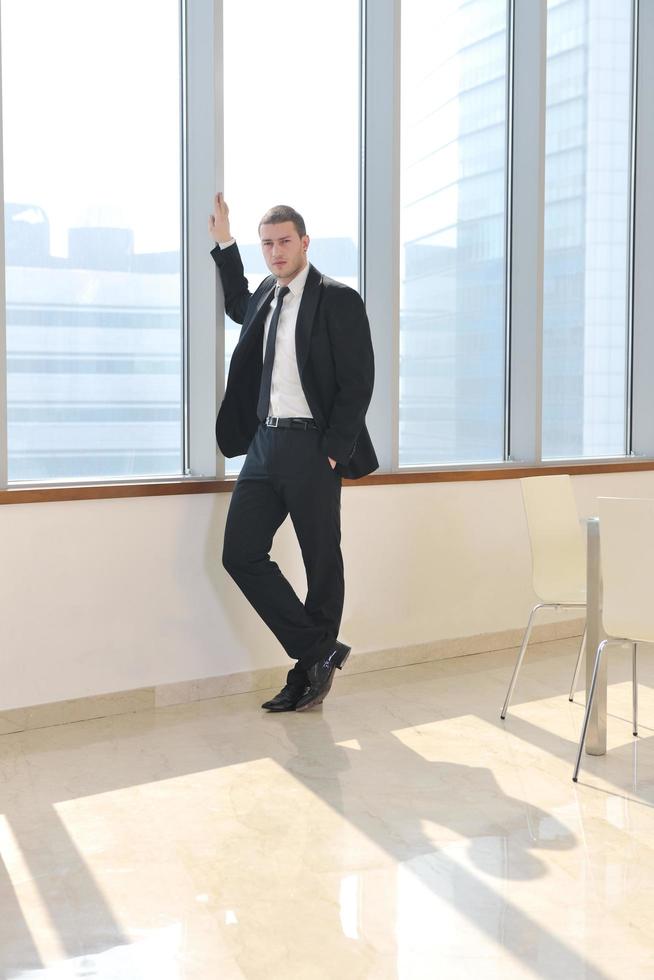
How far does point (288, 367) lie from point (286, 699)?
4.09 ft

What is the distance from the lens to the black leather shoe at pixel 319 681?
3.89m

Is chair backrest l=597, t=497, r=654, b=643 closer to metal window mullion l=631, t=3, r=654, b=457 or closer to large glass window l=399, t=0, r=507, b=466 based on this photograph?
large glass window l=399, t=0, r=507, b=466

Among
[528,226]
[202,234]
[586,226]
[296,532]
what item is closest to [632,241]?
[586,226]

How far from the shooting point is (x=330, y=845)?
106 inches

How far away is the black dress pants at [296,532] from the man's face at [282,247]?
0.60 metres

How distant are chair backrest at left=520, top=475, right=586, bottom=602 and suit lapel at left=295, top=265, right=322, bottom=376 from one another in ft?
3.19

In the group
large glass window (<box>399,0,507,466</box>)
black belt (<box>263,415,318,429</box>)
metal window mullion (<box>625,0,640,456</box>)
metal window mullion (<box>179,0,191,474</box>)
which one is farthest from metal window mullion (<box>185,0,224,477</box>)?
metal window mullion (<box>625,0,640,456</box>)

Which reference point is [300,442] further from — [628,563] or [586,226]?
[586,226]

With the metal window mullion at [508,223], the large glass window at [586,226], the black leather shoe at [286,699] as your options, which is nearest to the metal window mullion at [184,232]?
the black leather shoe at [286,699]

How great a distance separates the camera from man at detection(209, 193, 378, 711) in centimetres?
379

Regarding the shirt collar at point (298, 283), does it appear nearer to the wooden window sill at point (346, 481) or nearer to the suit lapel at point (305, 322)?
the suit lapel at point (305, 322)

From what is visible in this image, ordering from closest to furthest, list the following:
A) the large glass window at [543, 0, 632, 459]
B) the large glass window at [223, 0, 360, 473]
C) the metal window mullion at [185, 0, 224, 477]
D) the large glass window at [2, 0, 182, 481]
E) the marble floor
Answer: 1. the marble floor
2. the large glass window at [2, 0, 182, 481]
3. the metal window mullion at [185, 0, 224, 477]
4. the large glass window at [223, 0, 360, 473]
5. the large glass window at [543, 0, 632, 459]

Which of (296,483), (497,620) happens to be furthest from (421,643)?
(296,483)

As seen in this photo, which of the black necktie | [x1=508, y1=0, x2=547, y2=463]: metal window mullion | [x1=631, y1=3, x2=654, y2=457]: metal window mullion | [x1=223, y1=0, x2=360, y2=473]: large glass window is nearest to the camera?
the black necktie
